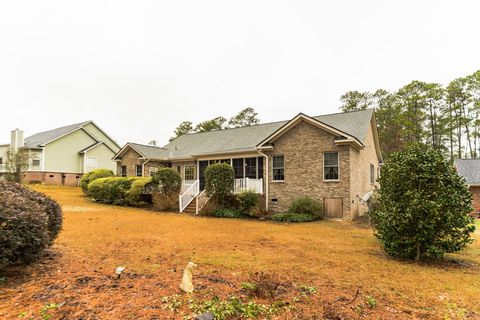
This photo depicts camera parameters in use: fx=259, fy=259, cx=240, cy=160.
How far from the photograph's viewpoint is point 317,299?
3547 mm

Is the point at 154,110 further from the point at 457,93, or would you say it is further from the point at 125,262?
the point at 457,93

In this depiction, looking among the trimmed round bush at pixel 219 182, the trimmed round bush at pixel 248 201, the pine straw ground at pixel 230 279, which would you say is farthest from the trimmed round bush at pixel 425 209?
the trimmed round bush at pixel 219 182

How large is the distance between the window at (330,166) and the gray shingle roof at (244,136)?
1614mm

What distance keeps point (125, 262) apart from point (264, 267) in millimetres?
2782

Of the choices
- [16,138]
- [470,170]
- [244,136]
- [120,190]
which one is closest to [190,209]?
[120,190]

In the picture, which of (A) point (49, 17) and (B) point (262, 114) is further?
(B) point (262, 114)

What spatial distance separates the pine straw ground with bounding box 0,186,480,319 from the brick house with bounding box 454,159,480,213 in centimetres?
1690

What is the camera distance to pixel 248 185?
15258 millimetres

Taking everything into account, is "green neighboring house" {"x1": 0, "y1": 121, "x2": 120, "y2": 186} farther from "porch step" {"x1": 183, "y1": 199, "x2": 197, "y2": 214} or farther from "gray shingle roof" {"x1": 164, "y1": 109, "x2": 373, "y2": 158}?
"porch step" {"x1": 183, "y1": 199, "x2": 197, "y2": 214}

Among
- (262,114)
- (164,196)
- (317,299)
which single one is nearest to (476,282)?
(317,299)

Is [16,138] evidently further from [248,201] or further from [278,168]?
[278,168]

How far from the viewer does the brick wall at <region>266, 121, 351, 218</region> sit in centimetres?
1325

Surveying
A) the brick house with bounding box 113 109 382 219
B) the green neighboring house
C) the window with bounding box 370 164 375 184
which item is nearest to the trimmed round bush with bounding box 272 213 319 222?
the brick house with bounding box 113 109 382 219

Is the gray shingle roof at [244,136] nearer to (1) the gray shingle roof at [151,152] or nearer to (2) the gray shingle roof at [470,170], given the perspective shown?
(1) the gray shingle roof at [151,152]
